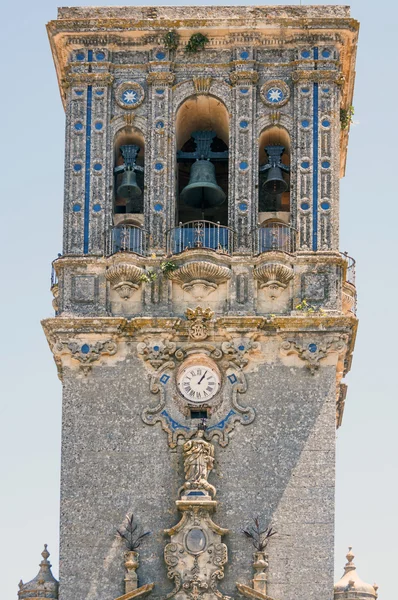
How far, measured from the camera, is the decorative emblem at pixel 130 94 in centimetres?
5269

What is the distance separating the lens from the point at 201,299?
50.8 meters

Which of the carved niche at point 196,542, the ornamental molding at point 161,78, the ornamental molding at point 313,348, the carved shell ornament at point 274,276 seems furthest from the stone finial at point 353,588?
the ornamental molding at point 161,78

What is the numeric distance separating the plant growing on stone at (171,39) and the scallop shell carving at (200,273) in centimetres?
503

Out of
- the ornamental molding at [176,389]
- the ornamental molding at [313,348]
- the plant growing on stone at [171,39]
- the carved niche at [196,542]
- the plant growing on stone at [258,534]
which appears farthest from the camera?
the plant growing on stone at [171,39]

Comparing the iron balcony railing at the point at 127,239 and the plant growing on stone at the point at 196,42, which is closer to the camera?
the iron balcony railing at the point at 127,239

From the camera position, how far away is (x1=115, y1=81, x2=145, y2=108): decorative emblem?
52.7 meters

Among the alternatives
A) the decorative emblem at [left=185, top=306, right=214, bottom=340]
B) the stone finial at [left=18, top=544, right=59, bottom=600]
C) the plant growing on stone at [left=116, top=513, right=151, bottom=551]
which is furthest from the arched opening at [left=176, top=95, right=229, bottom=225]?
the stone finial at [left=18, top=544, right=59, bottom=600]

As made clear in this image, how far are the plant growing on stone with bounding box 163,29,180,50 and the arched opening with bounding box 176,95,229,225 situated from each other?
1159mm

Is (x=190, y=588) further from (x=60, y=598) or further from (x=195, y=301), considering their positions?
(x=195, y=301)

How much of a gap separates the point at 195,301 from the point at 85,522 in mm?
5004

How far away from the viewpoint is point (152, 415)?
1965 inches

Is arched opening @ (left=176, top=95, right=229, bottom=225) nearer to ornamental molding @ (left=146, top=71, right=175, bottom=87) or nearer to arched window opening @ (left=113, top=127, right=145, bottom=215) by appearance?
ornamental molding @ (left=146, top=71, right=175, bottom=87)

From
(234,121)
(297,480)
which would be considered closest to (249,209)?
(234,121)

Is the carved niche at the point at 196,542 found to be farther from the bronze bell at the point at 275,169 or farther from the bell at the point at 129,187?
the bronze bell at the point at 275,169
